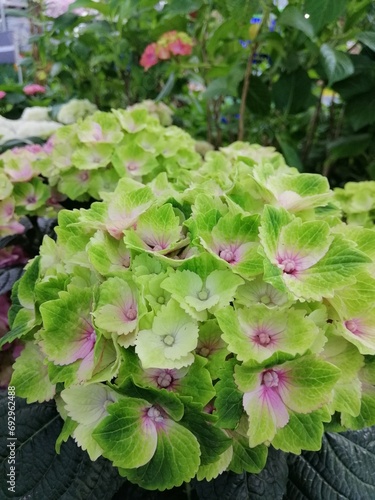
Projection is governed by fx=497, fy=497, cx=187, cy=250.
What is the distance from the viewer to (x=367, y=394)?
0.51 meters

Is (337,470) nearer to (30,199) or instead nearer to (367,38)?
(30,199)

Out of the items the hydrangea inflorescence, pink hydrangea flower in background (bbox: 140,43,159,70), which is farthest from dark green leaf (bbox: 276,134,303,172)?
the hydrangea inflorescence

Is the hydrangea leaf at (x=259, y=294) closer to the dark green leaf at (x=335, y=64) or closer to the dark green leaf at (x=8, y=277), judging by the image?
the dark green leaf at (x=8, y=277)

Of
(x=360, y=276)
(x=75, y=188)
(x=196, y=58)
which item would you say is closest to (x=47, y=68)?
(x=196, y=58)

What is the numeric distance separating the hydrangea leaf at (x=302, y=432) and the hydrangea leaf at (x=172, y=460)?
0.26 feet

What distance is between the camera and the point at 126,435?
0.45 m

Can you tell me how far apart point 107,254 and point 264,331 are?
183 mm

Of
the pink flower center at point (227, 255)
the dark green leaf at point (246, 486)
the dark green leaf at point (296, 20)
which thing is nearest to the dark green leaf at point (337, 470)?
the dark green leaf at point (246, 486)

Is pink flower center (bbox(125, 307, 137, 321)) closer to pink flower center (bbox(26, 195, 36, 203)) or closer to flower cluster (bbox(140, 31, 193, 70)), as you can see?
pink flower center (bbox(26, 195, 36, 203))

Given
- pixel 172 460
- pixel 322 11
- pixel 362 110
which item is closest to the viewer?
pixel 172 460

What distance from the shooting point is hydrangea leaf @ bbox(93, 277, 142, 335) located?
18.2 inches

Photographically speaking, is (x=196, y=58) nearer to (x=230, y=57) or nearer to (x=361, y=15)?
(x=230, y=57)

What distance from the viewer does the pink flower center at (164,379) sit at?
1.53 ft

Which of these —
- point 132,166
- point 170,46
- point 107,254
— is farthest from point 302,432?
point 170,46
